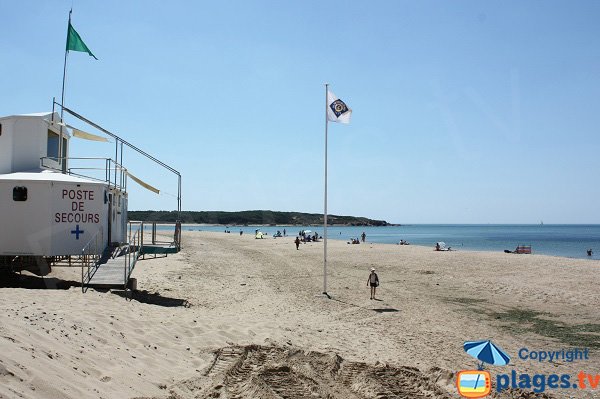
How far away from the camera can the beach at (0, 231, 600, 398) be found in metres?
6.74

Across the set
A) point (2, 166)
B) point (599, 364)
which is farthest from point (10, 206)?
point (599, 364)

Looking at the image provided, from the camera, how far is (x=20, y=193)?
563 inches

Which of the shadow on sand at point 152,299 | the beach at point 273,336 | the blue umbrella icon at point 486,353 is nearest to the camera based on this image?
the beach at point 273,336

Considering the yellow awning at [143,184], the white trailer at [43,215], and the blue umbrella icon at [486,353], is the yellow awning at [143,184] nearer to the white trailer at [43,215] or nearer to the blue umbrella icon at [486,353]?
the white trailer at [43,215]

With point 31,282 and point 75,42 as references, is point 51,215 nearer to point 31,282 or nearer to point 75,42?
point 31,282

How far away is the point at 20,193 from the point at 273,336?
944 cm

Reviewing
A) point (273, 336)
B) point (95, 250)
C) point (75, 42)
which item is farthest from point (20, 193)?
Result: point (273, 336)

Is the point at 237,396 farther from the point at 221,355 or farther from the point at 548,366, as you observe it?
the point at 548,366

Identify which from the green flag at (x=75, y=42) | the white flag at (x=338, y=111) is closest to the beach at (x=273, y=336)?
the white flag at (x=338, y=111)

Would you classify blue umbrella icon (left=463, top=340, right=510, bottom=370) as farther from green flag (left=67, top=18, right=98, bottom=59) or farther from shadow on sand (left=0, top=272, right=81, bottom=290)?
green flag (left=67, top=18, right=98, bottom=59)

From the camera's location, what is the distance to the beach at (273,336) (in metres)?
6.74

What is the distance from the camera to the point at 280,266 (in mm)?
30703

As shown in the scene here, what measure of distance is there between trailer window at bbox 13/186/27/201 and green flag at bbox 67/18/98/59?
6740 mm

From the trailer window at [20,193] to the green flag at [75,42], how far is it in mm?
6740
